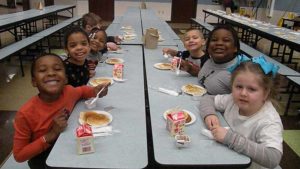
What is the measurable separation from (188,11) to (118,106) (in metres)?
10.4

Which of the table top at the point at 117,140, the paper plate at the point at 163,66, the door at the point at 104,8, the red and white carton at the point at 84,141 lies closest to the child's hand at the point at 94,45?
the paper plate at the point at 163,66

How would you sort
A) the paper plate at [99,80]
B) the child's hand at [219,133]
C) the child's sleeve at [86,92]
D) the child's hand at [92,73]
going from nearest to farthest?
1. the child's hand at [219,133]
2. the child's sleeve at [86,92]
3. the paper plate at [99,80]
4. the child's hand at [92,73]

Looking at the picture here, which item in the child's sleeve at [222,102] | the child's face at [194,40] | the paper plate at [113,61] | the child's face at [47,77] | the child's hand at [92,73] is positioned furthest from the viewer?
the paper plate at [113,61]

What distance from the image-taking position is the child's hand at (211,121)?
146cm

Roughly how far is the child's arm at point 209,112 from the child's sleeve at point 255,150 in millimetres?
163

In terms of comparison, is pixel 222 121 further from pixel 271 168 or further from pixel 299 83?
pixel 299 83

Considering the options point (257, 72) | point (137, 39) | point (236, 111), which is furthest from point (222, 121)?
point (137, 39)

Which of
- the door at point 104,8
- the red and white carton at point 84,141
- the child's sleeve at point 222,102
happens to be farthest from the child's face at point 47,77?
the door at point 104,8

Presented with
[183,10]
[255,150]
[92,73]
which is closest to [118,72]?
[92,73]

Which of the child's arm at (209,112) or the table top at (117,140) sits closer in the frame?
the table top at (117,140)

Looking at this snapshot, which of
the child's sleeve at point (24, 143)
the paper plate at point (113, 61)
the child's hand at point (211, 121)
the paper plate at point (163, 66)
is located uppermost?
the paper plate at point (113, 61)

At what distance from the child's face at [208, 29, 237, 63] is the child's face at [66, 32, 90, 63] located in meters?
1.04

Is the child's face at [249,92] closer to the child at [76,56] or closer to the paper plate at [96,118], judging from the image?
the paper plate at [96,118]

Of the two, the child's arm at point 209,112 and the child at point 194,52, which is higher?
the child at point 194,52
